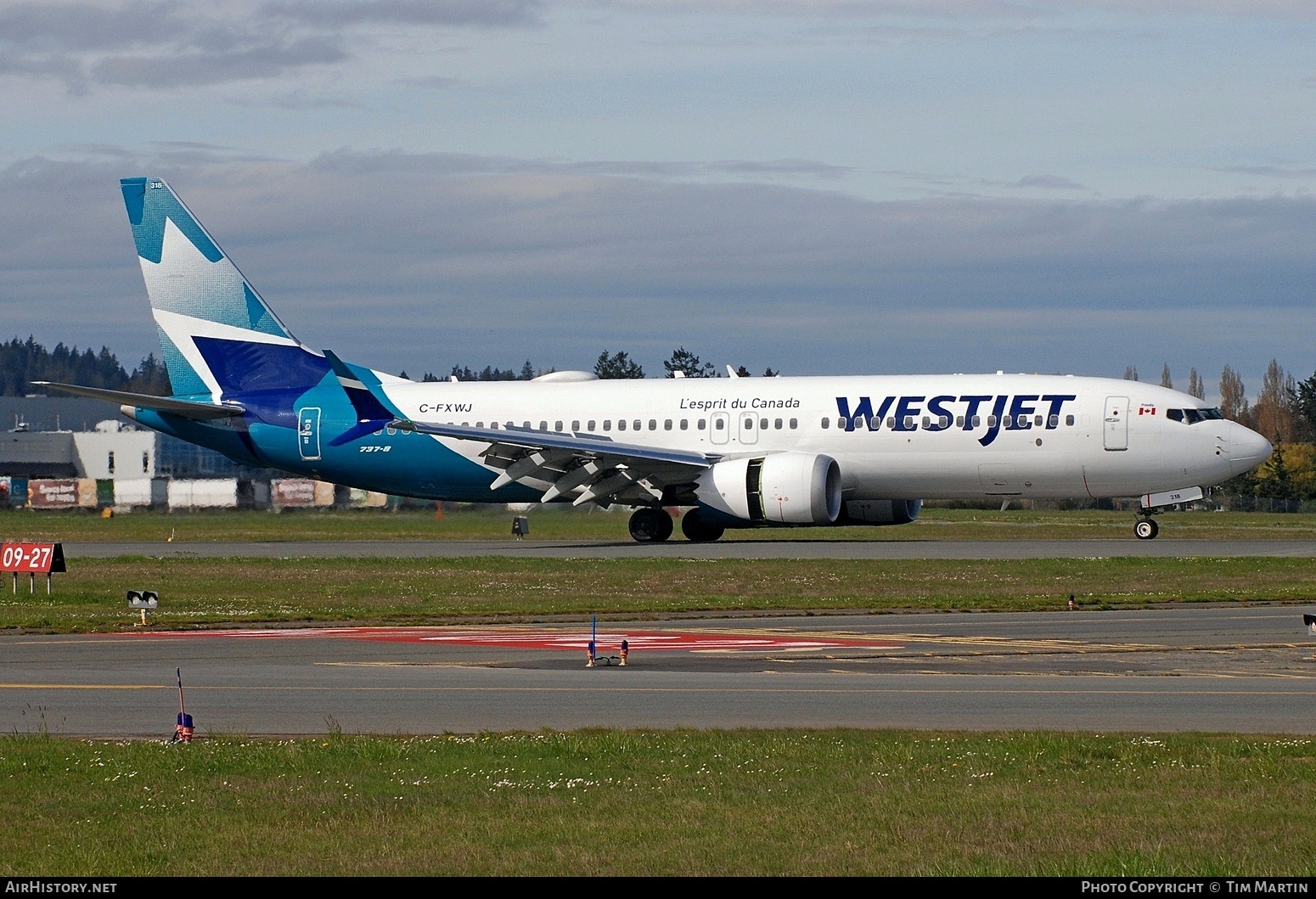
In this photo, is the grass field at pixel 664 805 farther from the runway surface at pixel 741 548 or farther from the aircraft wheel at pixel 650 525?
the aircraft wheel at pixel 650 525

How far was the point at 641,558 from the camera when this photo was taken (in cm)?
3891

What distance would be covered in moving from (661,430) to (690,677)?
92.6 ft

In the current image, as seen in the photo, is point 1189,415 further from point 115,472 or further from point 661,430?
point 115,472

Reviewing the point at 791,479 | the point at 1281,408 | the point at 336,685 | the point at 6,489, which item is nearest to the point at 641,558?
the point at 791,479

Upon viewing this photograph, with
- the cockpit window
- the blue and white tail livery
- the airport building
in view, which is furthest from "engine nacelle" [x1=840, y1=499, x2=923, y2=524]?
the airport building

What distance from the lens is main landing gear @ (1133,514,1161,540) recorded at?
46.0 m

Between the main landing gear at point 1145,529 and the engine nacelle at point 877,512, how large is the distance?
19.5 feet

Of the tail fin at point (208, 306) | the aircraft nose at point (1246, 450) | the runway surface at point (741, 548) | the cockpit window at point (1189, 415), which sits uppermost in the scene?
the tail fin at point (208, 306)

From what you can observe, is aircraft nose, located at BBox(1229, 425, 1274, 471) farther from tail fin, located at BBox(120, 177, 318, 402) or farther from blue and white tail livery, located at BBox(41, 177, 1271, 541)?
tail fin, located at BBox(120, 177, 318, 402)

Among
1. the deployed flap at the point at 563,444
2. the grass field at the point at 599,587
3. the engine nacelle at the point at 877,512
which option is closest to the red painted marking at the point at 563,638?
the grass field at the point at 599,587

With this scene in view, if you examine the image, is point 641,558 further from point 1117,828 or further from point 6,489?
point 6,489

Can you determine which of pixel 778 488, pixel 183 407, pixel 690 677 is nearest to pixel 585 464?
pixel 778 488

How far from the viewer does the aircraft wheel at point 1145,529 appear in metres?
46.0

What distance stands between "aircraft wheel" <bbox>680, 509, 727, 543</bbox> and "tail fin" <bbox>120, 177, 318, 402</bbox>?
11.6 m
